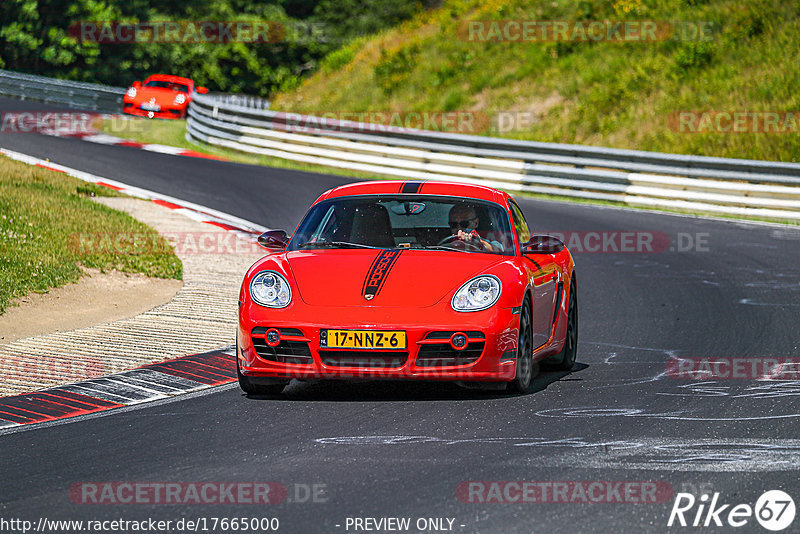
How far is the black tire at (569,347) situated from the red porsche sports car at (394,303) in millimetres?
366

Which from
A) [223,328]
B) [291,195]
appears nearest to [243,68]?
[291,195]

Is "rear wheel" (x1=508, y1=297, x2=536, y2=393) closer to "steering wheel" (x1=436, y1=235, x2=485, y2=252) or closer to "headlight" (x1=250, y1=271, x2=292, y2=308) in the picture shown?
"steering wheel" (x1=436, y1=235, x2=485, y2=252)

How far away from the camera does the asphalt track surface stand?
17.5 feet

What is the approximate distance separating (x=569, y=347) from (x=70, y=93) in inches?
1231

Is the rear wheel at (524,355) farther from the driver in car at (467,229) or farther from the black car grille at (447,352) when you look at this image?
the driver in car at (467,229)

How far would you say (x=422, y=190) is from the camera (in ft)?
29.8

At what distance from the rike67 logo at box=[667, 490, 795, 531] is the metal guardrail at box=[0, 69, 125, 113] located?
113 feet

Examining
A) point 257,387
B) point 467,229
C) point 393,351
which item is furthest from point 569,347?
point 257,387

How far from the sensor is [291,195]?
69.1 ft

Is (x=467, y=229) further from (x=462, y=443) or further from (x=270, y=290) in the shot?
(x=462, y=443)

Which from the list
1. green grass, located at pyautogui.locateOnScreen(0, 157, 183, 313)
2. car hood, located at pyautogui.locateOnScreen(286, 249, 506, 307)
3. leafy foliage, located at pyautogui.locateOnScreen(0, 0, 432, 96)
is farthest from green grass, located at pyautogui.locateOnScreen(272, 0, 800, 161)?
car hood, located at pyautogui.locateOnScreen(286, 249, 506, 307)

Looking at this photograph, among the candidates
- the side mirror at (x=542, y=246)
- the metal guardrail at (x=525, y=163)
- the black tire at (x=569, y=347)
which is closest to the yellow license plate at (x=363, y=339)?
the side mirror at (x=542, y=246)

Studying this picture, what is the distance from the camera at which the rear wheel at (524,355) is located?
795 centimetres

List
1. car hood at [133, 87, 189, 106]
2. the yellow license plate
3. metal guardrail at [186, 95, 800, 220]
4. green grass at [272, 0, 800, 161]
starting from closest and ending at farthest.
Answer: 1. the yellow license plate
2. metal guardrail at [186, 95, 800, 220]
3. green grass at [272, 0, 800, 161]
4. car hood at [133, 87, 189, 106]
